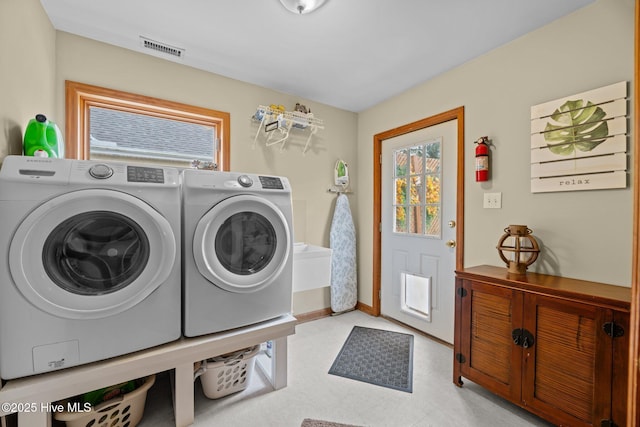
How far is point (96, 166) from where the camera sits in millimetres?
1268

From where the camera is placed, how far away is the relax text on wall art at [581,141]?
152cm

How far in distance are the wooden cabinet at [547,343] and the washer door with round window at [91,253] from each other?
180 centimetres

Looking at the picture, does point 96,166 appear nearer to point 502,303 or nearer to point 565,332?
point 502,303

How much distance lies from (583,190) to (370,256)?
74.7 inches

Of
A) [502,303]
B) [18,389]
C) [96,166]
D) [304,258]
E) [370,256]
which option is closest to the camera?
[18,389]

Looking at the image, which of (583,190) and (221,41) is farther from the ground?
(221,41)

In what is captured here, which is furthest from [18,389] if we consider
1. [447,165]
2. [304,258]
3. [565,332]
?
[447,165]

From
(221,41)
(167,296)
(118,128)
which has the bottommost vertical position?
(167,296)

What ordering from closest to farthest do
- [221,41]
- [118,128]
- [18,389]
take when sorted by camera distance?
[18,389] < [221,41] < [118,128]

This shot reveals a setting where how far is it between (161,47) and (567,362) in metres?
3.14

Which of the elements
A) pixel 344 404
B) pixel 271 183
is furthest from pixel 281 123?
pixel 344 404

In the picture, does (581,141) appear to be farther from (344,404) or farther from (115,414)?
(115,414)

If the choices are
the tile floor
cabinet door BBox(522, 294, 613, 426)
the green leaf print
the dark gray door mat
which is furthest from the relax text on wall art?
the dark gray door mat

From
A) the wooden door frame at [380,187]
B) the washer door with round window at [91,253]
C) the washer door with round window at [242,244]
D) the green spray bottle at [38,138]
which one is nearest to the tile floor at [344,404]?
the washer door with round window at [242,244]
